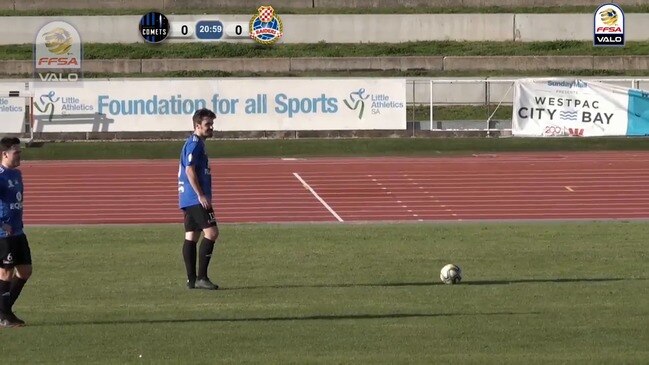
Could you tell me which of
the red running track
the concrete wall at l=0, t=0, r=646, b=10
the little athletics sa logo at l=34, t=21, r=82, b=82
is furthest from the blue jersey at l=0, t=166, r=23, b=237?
the concrete wall at l=0, t=0, r=646, b=10

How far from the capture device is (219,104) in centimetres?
3366

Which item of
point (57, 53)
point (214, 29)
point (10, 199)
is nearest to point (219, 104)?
point (57, 53)

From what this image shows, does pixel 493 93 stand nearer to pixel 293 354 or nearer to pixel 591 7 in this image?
pixel 591 7

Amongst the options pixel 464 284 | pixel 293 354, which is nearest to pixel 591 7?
pixel 464 284

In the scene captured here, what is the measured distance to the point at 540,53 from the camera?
158 ft

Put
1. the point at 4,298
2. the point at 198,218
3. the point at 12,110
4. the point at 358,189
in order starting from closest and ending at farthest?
the point at 4,298
the point at 198,218
the point at 358,189
the point at 12,110

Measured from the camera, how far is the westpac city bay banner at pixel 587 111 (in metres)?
34.3

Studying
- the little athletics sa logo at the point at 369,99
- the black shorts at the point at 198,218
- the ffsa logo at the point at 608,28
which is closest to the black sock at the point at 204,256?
the black shorts at the point at 198,218

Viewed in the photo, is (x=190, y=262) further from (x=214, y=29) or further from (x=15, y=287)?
(x=214, y=29)

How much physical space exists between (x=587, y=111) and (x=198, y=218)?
22.2 metres

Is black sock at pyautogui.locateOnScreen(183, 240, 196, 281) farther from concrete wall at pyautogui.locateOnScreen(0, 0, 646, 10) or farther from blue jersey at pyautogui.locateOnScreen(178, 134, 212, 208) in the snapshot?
concrete wall at pyautogui.locateOnScreen(0, 0, 646, 10)

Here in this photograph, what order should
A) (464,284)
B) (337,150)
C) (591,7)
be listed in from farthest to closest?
(591,7) → (337,150) → (464,284)

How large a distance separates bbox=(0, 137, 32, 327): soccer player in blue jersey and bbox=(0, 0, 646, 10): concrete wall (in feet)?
137

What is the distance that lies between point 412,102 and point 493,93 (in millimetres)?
2942
